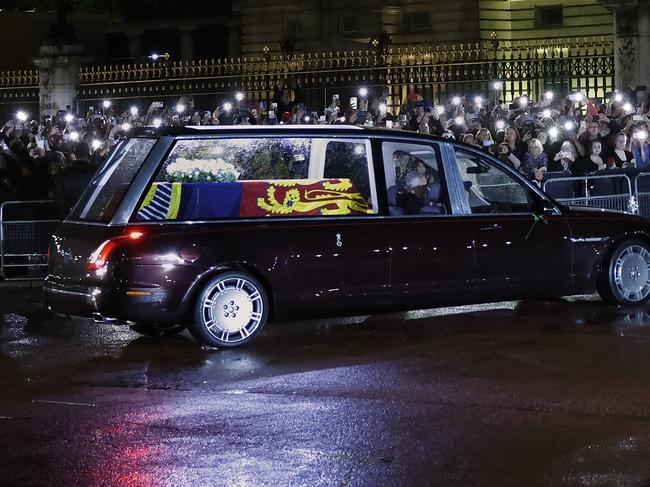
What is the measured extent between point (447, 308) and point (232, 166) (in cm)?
288

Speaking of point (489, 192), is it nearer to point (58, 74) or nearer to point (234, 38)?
point (58, 74)

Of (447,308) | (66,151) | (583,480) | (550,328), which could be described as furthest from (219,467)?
(66,151)

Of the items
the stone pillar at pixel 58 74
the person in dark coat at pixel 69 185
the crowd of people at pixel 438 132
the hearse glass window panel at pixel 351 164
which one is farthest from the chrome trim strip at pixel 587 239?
the stone pillar at pixel 58 74

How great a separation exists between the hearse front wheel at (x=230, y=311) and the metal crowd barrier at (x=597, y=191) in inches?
248

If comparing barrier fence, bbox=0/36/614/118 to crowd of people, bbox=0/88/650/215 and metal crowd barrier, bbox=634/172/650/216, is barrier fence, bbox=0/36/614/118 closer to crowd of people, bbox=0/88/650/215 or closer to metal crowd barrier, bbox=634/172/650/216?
crowd of people, bbox=0/88/650/215

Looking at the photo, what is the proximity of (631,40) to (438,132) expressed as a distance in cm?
836

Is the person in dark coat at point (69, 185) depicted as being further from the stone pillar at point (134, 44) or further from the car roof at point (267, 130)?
the stone pillar at point (134, 44)

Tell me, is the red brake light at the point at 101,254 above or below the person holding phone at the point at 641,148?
below

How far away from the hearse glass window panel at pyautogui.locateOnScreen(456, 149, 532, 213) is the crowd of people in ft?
8.27

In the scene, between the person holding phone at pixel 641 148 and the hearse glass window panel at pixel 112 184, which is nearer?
the hearse glass window panel at pixel 112 184

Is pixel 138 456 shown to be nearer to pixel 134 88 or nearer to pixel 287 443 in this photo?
pixel 287 443

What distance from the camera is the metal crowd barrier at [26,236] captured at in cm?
1772

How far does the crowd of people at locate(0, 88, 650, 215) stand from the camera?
746 inches

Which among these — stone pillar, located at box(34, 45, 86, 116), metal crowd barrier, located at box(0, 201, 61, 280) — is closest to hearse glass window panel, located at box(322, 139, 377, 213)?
metal crowd barrier, located at box(0, 201, 61, 280)
